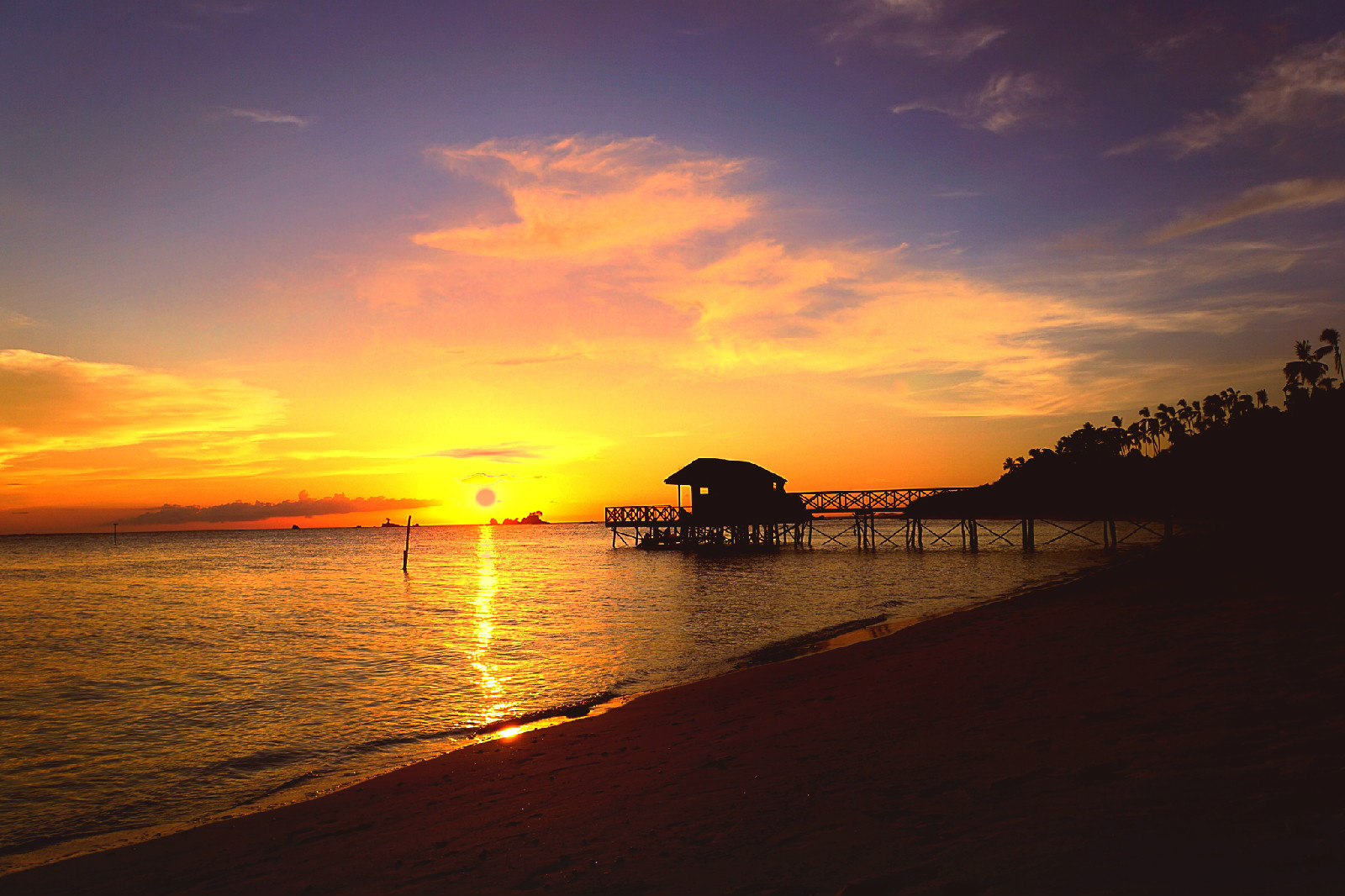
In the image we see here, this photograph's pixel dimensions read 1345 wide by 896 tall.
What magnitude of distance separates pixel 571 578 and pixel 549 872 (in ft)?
133

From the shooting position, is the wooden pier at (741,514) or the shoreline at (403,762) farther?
the wooden pier at (741,514)

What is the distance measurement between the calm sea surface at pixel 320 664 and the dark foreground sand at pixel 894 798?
7.22ft

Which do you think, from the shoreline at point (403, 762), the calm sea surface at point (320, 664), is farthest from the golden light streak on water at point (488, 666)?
the shoreline at point (403, 762)

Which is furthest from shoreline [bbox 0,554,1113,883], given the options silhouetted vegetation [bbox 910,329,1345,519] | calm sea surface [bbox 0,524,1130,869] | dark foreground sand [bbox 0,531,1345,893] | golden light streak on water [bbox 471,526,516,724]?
silhouetted vegetation [bbox 910,329,1345,519]

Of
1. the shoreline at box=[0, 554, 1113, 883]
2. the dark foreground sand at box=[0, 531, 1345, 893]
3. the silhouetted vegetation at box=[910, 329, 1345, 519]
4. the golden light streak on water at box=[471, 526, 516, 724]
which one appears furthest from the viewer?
the silhouetted vegetation at box=[910, 329, 1345, 519]

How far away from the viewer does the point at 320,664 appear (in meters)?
17.9

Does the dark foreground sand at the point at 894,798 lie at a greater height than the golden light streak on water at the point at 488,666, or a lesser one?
greater

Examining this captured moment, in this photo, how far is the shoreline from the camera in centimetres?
732

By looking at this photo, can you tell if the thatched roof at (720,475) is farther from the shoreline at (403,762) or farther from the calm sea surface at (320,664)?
→ the shoreline at (403,762)

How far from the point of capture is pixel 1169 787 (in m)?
4.68

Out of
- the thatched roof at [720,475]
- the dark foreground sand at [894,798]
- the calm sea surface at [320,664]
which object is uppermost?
the thatched roof at [720,475]

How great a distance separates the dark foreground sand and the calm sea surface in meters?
2.20

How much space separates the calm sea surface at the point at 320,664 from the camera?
31.4ft

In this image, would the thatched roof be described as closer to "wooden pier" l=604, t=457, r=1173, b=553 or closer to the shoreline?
"wooden pier" l=604, t=457, r=1173, b=553
